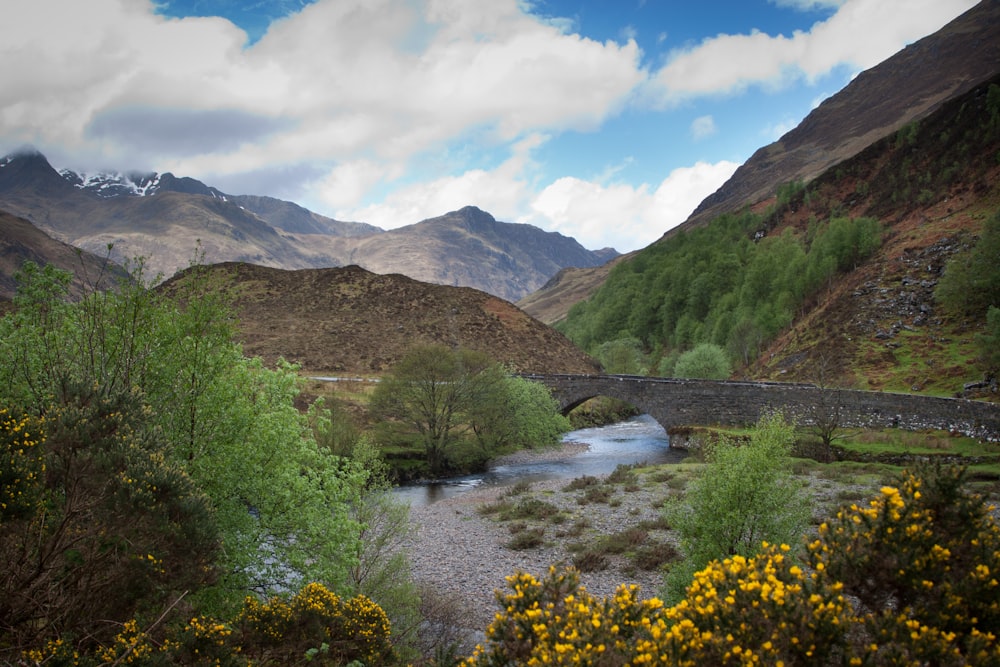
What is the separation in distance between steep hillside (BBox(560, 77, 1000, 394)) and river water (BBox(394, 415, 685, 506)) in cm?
1629

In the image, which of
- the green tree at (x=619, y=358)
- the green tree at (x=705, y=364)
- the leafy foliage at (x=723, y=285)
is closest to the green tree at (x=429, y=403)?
the green tree at (x=705, y=364)

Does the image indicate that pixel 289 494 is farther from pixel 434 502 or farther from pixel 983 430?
pixel 983 430

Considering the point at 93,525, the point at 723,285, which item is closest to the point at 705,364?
the point at 723,285

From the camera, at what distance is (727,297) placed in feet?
323

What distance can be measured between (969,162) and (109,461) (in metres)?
101

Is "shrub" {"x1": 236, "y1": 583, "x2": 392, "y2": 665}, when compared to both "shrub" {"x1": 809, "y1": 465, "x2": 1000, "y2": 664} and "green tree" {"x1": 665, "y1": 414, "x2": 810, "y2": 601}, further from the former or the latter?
"green tree" {"x1": 665, "y1": 414, "x2": 810, "y2": 601}

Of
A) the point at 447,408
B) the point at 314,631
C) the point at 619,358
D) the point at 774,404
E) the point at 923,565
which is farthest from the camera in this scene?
the point at 619,358

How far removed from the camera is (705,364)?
74.4 metres

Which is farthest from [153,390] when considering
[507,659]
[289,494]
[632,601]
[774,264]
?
[774,264]

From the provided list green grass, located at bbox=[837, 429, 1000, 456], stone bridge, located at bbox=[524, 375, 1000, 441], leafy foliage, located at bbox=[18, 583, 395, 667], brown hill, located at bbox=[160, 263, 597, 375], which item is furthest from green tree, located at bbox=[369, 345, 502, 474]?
leafy foliage, located at bbox=[18, 583, 395, 667]

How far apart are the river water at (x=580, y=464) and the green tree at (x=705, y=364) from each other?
396 inches

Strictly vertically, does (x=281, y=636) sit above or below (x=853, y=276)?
below

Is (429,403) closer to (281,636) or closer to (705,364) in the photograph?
(281,636)

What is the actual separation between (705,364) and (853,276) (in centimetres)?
2167
